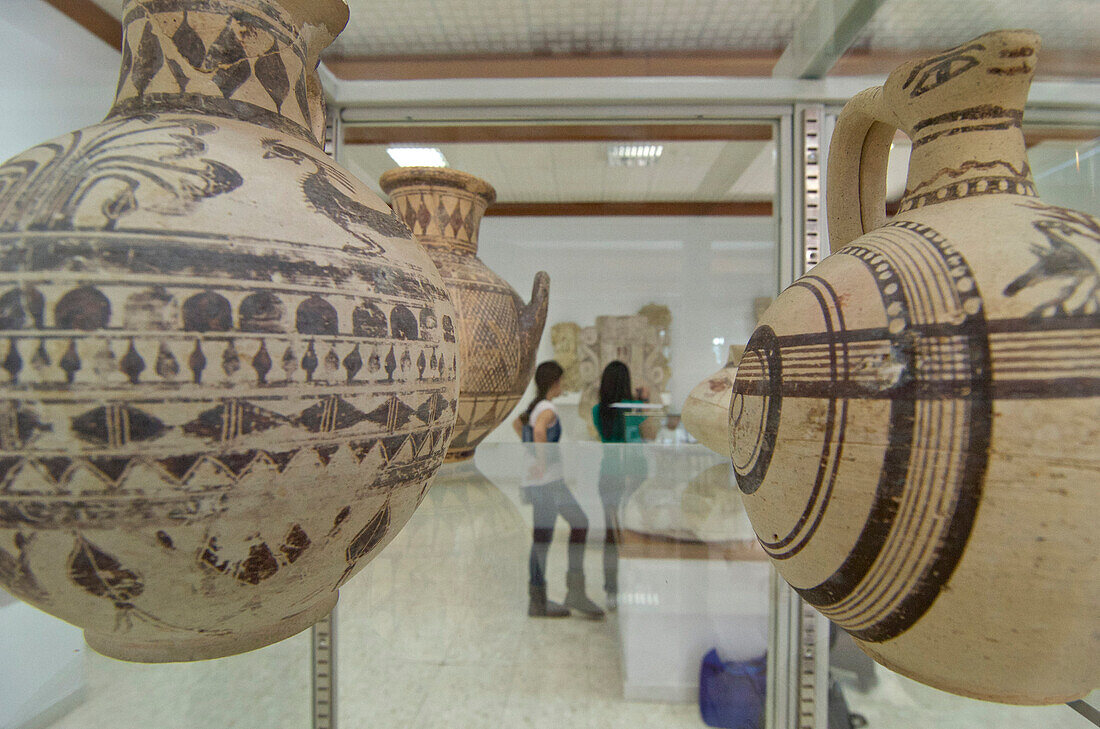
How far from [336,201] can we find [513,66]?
0.59 meters

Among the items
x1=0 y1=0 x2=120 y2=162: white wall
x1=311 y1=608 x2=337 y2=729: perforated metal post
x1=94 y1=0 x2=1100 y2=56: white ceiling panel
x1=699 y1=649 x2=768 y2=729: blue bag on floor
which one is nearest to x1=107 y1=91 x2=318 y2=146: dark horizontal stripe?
x1=0 y1=0 x2=120 y2=162: white wall

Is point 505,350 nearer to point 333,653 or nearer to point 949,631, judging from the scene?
point 333,653

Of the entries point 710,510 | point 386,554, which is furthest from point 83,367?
point 710,510

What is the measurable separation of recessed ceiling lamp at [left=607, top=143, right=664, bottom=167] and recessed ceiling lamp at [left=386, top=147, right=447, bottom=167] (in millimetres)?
299

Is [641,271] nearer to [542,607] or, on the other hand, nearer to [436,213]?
[436,213]

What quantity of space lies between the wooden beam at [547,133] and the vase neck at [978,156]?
46cm

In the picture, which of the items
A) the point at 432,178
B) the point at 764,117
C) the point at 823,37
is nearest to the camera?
the point at 823,37

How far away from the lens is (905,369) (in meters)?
0.40

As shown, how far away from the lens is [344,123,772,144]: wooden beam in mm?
963

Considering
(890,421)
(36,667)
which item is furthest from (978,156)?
(36,667)

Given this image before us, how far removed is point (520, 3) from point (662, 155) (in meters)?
0.34

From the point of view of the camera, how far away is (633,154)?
1052 millimetres

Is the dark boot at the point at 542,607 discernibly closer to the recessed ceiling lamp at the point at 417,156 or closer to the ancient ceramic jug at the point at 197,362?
the ancient ceramic jug at the point at 197,362

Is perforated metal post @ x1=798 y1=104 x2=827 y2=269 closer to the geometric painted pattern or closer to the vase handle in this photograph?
the vase handle
